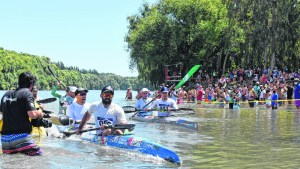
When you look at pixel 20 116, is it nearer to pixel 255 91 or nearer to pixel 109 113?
pixel 109 113

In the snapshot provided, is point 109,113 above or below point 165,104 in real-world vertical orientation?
below

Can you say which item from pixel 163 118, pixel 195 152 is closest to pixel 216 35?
pixel 163 118

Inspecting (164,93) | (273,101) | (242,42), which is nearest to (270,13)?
(242,42)

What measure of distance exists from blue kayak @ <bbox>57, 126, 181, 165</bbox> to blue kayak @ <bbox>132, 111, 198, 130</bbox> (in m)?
5.68

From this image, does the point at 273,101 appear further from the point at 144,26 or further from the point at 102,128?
the point at 144,26

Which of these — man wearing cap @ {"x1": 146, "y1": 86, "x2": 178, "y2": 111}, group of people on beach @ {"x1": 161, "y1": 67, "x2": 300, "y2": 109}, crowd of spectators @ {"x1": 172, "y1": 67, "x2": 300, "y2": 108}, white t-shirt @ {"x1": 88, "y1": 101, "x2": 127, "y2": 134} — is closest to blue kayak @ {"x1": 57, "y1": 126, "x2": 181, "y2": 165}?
white t-shirt @ {"x1": 88, "y1": 101, "x2": 127, "y2": 134}

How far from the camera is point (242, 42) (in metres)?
44.8

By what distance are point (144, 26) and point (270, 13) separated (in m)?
17.9

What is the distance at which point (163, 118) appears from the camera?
1908cm

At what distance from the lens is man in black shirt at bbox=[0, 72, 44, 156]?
24.1 ft

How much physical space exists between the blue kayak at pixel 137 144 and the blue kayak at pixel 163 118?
224 inches

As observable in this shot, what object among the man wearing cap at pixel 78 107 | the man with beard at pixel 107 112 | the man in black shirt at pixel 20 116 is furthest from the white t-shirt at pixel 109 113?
the man in black shirt at pixel 20 116

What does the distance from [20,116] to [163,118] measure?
11859 mm

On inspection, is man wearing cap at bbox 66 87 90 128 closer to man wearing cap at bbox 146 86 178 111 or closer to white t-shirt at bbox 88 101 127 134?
white t-shirt at bbox 88 101 127 134
